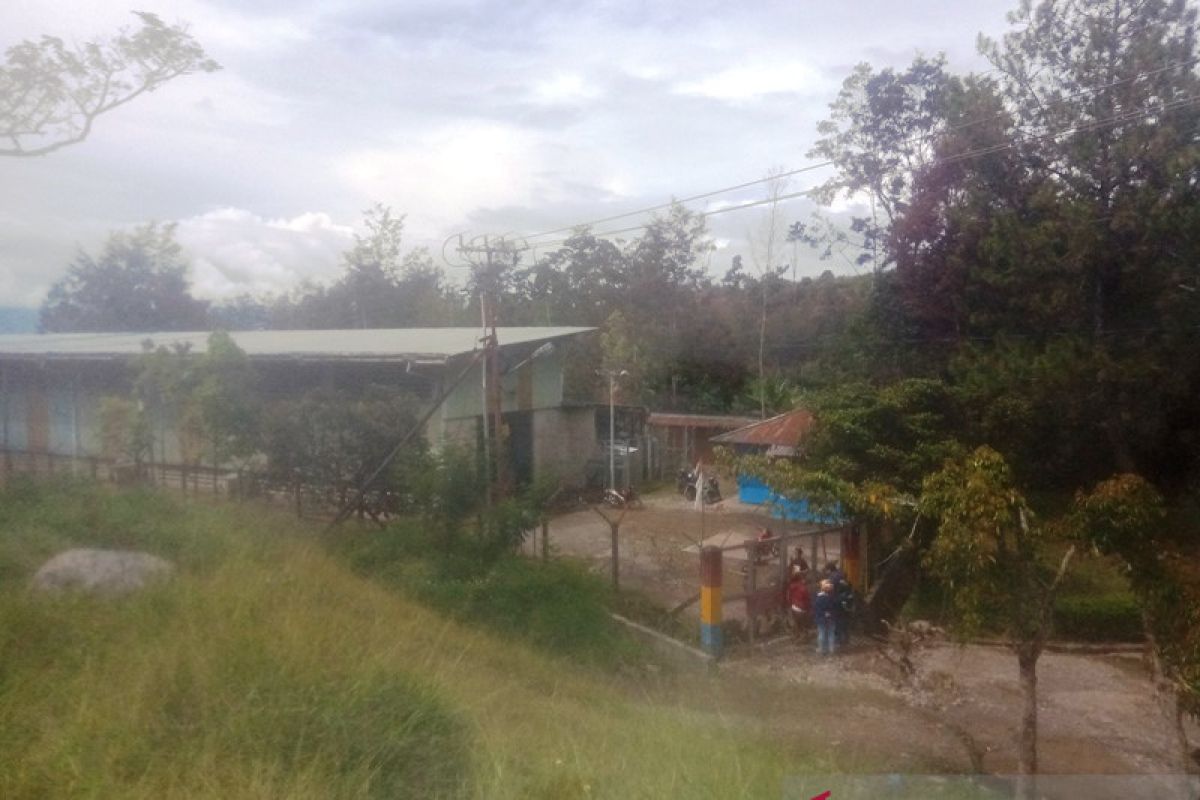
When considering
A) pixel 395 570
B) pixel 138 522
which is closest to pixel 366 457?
pixel 395 570

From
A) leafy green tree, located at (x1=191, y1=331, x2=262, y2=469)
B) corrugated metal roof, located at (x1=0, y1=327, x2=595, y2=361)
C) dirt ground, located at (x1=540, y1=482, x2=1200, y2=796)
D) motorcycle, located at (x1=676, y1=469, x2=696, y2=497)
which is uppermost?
corrugated metal roof, located at (x1=0, y1=327, x2=595, y2=361)

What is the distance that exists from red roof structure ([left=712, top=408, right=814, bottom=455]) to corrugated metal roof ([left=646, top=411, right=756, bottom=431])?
4328mm

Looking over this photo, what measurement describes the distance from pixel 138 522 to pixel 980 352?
408 inches

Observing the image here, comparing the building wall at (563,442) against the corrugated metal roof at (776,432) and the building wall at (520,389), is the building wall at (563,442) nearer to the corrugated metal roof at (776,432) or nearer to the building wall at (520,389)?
the building wall at (520,389)

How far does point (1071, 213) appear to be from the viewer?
12836 millimetres

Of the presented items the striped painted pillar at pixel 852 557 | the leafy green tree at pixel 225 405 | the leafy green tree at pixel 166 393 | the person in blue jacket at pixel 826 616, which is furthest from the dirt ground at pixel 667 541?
the leafy green tree at pixel 166 393

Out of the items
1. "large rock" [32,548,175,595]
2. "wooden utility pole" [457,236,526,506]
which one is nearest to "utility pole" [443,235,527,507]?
"wooden utility pole" [457,236,526,506]

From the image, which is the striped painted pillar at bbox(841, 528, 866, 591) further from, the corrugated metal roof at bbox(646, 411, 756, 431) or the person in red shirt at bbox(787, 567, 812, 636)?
the corrugated metal roof at bbox(646, 411, 756, 431)

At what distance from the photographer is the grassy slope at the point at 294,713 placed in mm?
4898

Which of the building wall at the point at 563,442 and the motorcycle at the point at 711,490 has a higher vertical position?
the building wall at the point at 563,442

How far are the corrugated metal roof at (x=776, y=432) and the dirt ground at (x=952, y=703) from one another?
2.15 meters

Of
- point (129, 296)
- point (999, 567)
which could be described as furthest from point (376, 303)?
point (999, 567)

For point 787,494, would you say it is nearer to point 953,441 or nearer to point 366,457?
point 953,441

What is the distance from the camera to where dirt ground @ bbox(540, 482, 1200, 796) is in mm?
8352
